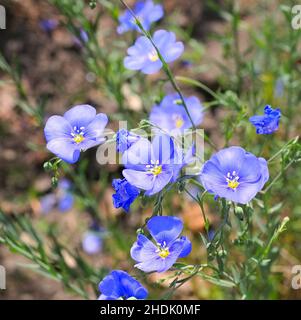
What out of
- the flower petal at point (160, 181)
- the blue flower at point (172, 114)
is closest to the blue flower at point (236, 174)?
the flower petal at point (160, 181)

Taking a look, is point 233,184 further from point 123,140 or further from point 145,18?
point 145,18

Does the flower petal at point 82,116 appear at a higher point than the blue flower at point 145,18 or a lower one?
lower

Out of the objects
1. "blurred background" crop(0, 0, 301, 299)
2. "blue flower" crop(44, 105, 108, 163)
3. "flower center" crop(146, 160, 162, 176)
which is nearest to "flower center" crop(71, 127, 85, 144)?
"blue flower" crop(44, 105, 108, 163)

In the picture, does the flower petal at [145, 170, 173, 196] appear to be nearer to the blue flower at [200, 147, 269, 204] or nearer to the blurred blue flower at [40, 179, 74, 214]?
the blue flower at [200, 147, 269, 204]

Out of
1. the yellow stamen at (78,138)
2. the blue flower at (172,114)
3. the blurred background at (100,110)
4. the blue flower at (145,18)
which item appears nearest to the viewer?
the yellow stamen at (78,138)

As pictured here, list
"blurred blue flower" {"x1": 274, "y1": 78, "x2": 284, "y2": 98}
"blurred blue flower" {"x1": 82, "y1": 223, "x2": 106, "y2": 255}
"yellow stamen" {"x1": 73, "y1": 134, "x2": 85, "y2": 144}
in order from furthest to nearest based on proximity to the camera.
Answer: "blurred blue flower" {"x1": 82, "y1": 223, "x2": 106, "y2": 255}
"blurred blue flower" {"x1": 274, "y1": 78, "x2": 284, "y2": 98}
"yellow stamen" {"x1": 73, "y1": 134, "x2": 85, "y2": 144}

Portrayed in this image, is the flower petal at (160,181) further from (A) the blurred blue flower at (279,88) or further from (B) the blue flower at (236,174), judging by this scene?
(A) the blurred blue flower at (279,88)
